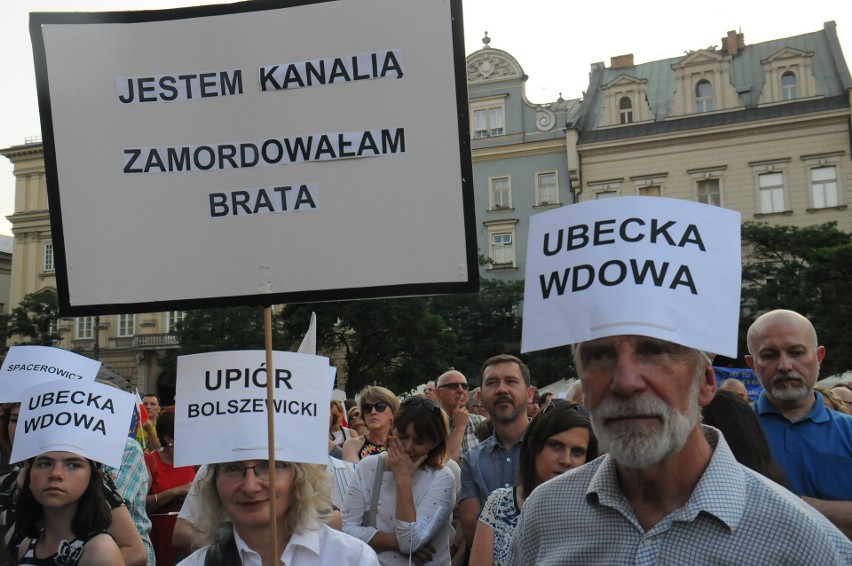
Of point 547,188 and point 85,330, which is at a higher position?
point 547,188

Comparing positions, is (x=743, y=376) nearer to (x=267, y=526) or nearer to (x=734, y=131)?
(x=267, y=526)

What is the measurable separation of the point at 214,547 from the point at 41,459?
112 cm

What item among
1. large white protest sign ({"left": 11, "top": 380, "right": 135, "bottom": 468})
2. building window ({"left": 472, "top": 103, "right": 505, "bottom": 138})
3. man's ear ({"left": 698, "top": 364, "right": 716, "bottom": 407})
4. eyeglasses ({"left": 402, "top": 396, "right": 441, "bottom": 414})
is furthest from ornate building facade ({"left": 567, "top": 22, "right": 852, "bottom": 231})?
man's ear ({"left": 698, "top": 364, "right": 716, "bottom": 407})

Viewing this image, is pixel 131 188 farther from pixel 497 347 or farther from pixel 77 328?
pixel 77 328

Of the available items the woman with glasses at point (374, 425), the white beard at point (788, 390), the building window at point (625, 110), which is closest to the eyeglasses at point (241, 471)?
the white beard at point (788, 390)

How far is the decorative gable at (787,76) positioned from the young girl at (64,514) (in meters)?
38.6

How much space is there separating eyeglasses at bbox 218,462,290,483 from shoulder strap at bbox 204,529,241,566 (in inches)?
7.9

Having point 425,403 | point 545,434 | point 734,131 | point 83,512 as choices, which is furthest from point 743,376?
point 734,131

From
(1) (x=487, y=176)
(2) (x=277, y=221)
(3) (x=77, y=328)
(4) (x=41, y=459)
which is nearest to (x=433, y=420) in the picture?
(4) (x=41, y=459)

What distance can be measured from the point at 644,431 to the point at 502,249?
39.4m

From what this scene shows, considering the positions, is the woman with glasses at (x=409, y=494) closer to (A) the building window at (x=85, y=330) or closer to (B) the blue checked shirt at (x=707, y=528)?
(B) the blue checked shirt at (x=707, y=528)

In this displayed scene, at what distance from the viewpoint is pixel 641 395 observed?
1919mm

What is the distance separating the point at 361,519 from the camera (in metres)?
4.67

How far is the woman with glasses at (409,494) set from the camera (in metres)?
4.52
